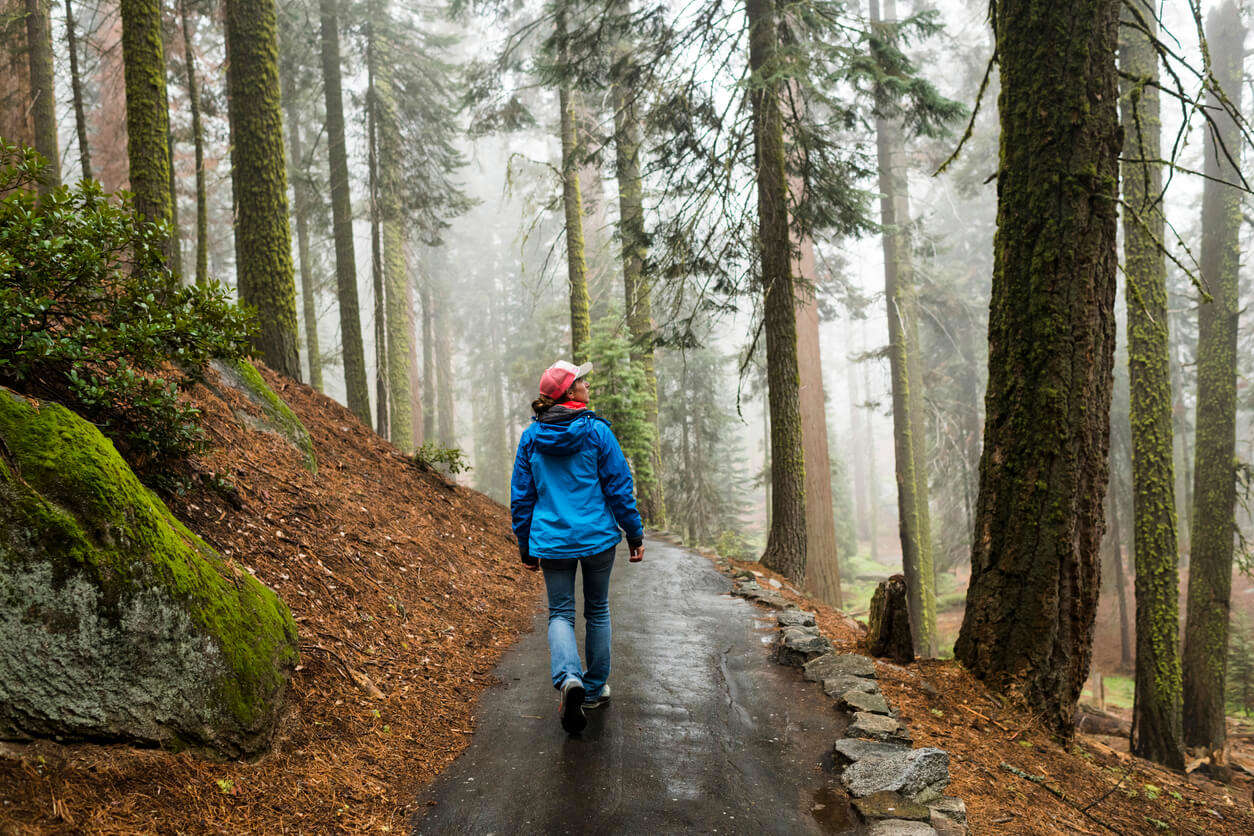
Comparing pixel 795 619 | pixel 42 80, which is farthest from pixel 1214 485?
pixel 42 80

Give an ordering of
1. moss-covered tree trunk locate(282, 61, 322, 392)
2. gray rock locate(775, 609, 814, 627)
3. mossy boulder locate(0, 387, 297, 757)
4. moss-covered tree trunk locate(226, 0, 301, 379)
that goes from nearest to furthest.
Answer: mossy boulder locate(0, 387, 297, 757) < gray rock locate(775, 609, 814, 627) < moss-covered tree trunk locate(226, 0, 301, 379) < moss-covered tree trunk locate(282, 61, 322, 392)

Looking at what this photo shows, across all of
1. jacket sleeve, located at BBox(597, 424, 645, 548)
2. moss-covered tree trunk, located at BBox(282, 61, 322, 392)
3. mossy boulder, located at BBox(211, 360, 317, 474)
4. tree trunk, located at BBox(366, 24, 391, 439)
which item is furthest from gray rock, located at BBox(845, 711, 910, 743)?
moss-covered tree trunk, located at BBox(282, 61, 322, 392)

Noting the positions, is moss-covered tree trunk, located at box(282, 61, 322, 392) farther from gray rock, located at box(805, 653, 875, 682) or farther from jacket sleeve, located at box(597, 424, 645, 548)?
gray rock, located at box(805, 653, 875, 682)

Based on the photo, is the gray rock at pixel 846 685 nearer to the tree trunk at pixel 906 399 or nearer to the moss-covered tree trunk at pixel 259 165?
the moss-covered tree trunk at pixel 259 165

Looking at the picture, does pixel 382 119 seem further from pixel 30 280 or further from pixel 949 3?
pixel 949 3

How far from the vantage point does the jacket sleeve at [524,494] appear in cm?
419

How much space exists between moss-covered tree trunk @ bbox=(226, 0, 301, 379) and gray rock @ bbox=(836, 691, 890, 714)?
8.06 meters

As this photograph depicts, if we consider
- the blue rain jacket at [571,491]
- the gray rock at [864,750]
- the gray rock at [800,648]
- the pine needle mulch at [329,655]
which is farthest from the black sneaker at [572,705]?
the gray rock at [800,648]

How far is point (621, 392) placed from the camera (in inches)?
525

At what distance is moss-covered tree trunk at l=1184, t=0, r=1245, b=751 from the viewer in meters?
9.02

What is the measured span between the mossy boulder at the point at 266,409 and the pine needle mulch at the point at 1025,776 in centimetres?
588

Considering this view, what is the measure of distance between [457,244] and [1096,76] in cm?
3854

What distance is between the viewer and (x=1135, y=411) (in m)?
8.33

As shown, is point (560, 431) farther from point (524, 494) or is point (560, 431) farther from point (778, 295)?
point (778, 295)
